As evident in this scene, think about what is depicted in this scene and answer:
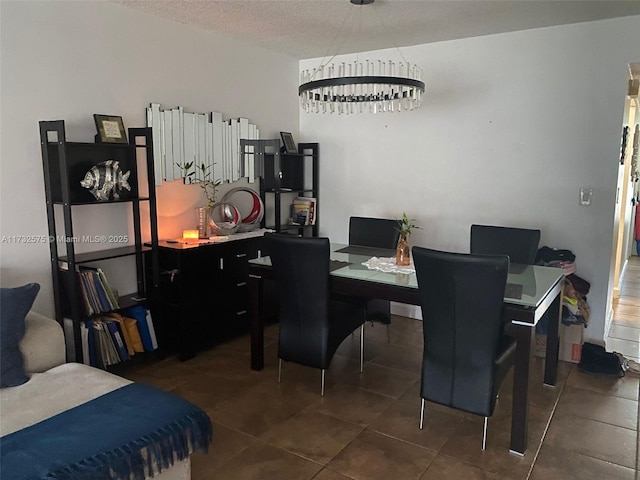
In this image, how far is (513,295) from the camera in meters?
2.40

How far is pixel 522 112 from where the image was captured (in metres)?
3.85

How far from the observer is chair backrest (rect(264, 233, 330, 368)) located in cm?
278

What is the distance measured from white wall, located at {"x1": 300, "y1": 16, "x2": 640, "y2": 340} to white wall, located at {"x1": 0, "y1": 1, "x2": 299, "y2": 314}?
Result: 4.84 feet

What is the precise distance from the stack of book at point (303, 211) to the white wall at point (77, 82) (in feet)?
3.56

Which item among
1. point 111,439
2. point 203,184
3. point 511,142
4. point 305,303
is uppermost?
point 511,142

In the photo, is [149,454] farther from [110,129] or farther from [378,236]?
[378,236]

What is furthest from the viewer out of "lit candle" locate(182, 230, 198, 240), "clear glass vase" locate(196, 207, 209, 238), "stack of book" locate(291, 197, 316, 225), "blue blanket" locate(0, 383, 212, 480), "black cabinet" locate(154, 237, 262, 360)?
"stack of book" locate(291, 197, 316, 225)

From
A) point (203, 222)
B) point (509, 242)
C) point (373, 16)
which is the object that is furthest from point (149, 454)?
point (373, 16)

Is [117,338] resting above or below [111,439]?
below

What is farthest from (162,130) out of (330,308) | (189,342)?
(330,308)

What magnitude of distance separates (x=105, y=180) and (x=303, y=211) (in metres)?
2.08

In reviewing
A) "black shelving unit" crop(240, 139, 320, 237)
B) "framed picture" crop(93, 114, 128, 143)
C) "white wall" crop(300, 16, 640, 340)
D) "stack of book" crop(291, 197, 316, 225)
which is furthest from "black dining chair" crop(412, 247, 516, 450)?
"stack of book" crop(291, 197, 316, 225)

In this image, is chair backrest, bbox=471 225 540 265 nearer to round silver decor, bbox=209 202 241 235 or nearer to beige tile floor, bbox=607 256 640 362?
beige tile floor, bbox=607 256 640 362

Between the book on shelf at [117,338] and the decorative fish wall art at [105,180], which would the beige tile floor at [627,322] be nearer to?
the book on shelf at [117,338]
